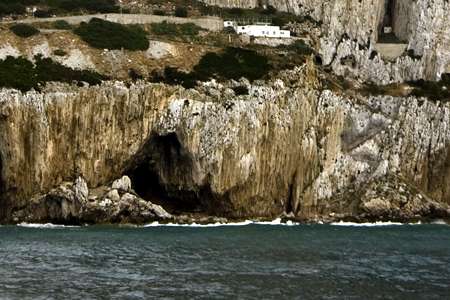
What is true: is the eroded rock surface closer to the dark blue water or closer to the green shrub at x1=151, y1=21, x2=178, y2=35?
the dark blue water

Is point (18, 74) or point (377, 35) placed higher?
point (377, 35)

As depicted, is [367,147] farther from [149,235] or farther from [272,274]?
[272,274]

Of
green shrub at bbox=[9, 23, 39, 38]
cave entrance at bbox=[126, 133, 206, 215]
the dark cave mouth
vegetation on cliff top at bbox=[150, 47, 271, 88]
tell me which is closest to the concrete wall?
green shrub at bbox=[9, 23, 39, 38]

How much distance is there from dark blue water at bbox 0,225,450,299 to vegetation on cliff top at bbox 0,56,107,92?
1560 centimetres

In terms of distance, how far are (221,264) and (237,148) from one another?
33992 mm

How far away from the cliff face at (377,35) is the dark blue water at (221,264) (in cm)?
3634

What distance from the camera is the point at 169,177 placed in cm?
7400

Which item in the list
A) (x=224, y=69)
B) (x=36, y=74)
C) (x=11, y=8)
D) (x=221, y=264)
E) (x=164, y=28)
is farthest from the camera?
(x=164, y=28)

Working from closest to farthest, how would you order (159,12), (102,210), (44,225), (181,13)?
(44,225) → (102,210) → (181,13) → (159,12)

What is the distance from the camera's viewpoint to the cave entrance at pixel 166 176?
240 feet

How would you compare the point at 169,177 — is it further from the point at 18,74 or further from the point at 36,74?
the point at 18,74

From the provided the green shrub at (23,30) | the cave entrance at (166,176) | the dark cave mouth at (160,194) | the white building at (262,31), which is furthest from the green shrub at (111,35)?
the dark cave mouth at (160,194)

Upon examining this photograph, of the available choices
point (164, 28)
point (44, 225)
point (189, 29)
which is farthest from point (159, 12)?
point (44, 225)

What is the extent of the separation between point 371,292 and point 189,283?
315 inches
